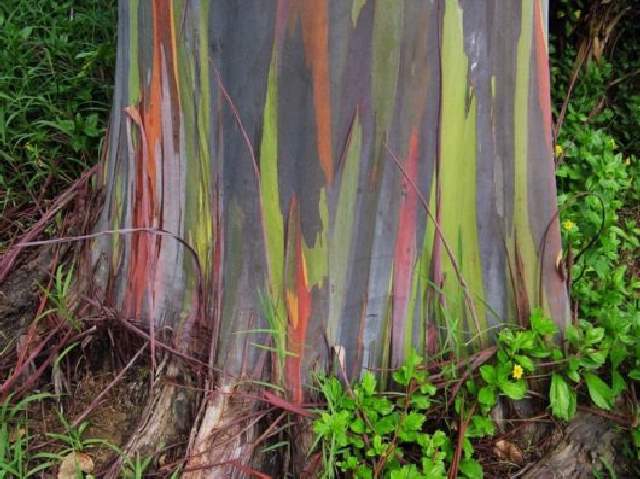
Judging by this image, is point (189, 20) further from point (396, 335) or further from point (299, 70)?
point (396, 335)

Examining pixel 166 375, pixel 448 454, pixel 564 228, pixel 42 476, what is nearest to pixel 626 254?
pixel 564 228

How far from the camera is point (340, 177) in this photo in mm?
1531

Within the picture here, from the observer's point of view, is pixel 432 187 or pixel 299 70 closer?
pixel 299 70

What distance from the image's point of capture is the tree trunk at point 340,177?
1463 millimetres

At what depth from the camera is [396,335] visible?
5.36ft

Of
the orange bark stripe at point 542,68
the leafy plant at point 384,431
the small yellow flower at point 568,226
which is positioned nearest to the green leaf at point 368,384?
the leafy plant at point 384,431

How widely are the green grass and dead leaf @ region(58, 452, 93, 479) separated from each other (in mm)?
1104

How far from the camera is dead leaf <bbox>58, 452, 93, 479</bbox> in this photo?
1676 millimetres

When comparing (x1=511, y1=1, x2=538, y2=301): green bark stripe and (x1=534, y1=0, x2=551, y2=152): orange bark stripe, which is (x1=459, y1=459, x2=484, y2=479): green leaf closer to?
(x1=511, y1=1, x2=538, y2=301): green bark stripe

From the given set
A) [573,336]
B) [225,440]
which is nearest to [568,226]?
[573,336]

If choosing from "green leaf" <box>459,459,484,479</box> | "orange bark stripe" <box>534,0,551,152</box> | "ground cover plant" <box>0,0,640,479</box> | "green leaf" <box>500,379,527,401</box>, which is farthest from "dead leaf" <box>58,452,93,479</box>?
"orange bark stripe" <box>534,0,551,152</box>

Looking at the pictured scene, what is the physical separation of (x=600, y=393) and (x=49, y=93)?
7.60 feet

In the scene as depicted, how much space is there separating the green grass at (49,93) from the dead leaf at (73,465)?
1.10 metres

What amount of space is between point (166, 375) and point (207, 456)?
25 cm
